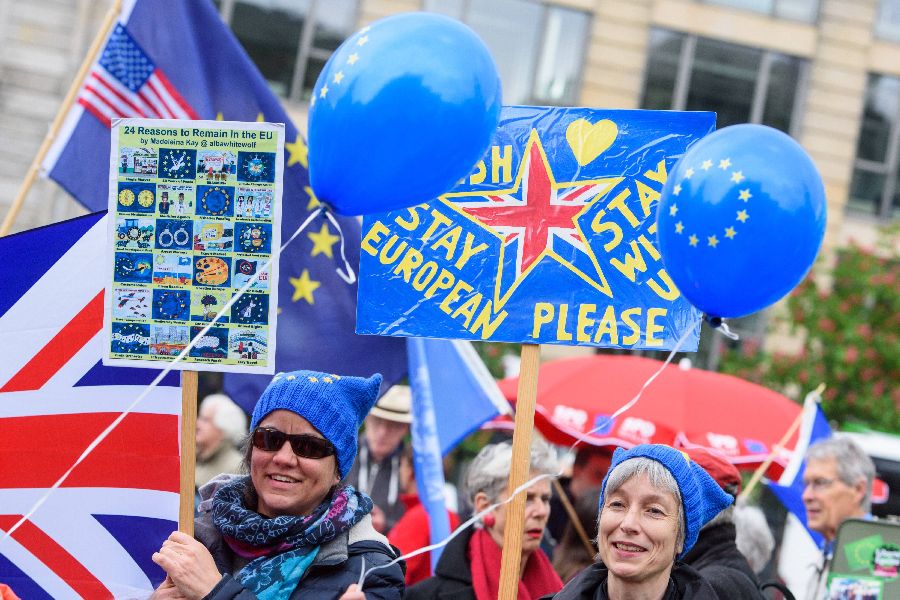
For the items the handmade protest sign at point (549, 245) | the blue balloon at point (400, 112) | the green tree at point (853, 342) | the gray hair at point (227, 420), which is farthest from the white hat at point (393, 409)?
the green tree at point (853, 342)

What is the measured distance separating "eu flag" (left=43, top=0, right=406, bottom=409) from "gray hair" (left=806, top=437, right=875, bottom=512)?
1895 millimetres

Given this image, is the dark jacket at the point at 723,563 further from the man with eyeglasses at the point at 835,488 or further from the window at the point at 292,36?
the window at the point at 292,36

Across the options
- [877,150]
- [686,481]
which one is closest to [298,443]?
[686,481]

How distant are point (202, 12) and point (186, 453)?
106 inches

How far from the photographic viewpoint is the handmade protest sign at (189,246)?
11.8ft

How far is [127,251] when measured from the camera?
363cm

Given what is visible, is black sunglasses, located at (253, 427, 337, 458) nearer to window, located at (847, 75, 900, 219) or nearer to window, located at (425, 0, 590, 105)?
window, located at (425, 0, 590, 105)

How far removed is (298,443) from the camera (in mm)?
3422

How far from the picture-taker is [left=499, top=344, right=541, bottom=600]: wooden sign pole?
3.79 meters

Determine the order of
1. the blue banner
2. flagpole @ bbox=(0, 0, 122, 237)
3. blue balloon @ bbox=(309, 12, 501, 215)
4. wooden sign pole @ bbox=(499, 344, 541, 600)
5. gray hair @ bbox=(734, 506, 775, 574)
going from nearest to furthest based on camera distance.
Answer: blue balloon @ bbox=(309, 12, 501, 215)
wooden sign pole @ bbox=(499, 344, 541, 600)
the blue banner
flagpole @ bbox=(0, 0, 122, 237)
gray hair @ bbox=(734, 506, 775, 574)

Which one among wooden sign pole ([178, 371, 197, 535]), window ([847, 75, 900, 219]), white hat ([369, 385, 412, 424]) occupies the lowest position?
white hat ([369, 385, 412, 424])

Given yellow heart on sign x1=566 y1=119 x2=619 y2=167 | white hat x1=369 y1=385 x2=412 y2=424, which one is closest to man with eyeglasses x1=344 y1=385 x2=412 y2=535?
white hat x1=369 y1=385 x2=412 y2=424

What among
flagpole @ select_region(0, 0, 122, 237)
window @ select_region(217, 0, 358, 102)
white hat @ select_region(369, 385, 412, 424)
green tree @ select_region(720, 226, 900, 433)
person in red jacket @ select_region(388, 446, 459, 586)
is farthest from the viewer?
window @ select_region(217, 0, 358, 102)

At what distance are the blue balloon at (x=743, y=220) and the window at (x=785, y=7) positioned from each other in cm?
1452
